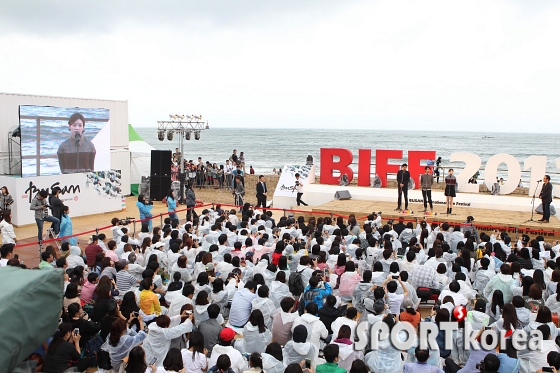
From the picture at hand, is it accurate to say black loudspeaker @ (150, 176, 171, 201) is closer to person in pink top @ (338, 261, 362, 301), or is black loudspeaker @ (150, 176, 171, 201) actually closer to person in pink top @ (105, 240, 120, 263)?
person in pink top @ (105, 240, 120, 263)

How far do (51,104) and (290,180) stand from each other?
9.58 m

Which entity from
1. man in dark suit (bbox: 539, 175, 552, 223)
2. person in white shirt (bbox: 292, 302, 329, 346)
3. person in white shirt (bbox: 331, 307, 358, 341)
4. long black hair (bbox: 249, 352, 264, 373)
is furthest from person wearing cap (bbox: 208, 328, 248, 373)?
man in dark suit (bbox: 539, 175, 552, 223)

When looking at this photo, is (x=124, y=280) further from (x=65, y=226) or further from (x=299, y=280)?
(x=65, y=226)

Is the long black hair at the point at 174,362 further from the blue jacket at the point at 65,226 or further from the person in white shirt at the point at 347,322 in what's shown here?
the blue jacket at the point at 65,226

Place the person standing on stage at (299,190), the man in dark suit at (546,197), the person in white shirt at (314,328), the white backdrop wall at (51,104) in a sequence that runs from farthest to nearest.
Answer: the person standing on stage at (299,190) < the white backdrop wall at (51,104) < the man in dark suit at (546,197) < the person in white shirt at (314,328)

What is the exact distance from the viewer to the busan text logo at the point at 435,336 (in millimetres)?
6270

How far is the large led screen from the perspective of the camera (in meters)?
17.1

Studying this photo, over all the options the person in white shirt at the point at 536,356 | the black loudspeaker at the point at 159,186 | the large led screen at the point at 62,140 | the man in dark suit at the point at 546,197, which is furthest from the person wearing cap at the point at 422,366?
the black loudspeaker at the point at 159,186

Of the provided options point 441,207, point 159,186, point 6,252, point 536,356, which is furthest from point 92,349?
point 159,186

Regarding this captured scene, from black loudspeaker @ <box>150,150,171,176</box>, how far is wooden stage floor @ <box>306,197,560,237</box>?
6.10m

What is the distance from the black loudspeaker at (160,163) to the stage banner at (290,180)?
4.47 m

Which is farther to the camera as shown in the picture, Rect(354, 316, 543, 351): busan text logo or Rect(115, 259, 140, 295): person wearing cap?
Rect(115, 259, 140, 295): person wearing cap

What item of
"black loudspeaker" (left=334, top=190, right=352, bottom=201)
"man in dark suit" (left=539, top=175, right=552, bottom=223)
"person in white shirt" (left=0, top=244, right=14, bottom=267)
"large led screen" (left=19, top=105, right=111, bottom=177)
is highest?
"large led screen" (left=19, top=105, right=111, bottom=177)

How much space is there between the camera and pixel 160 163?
2086cm
